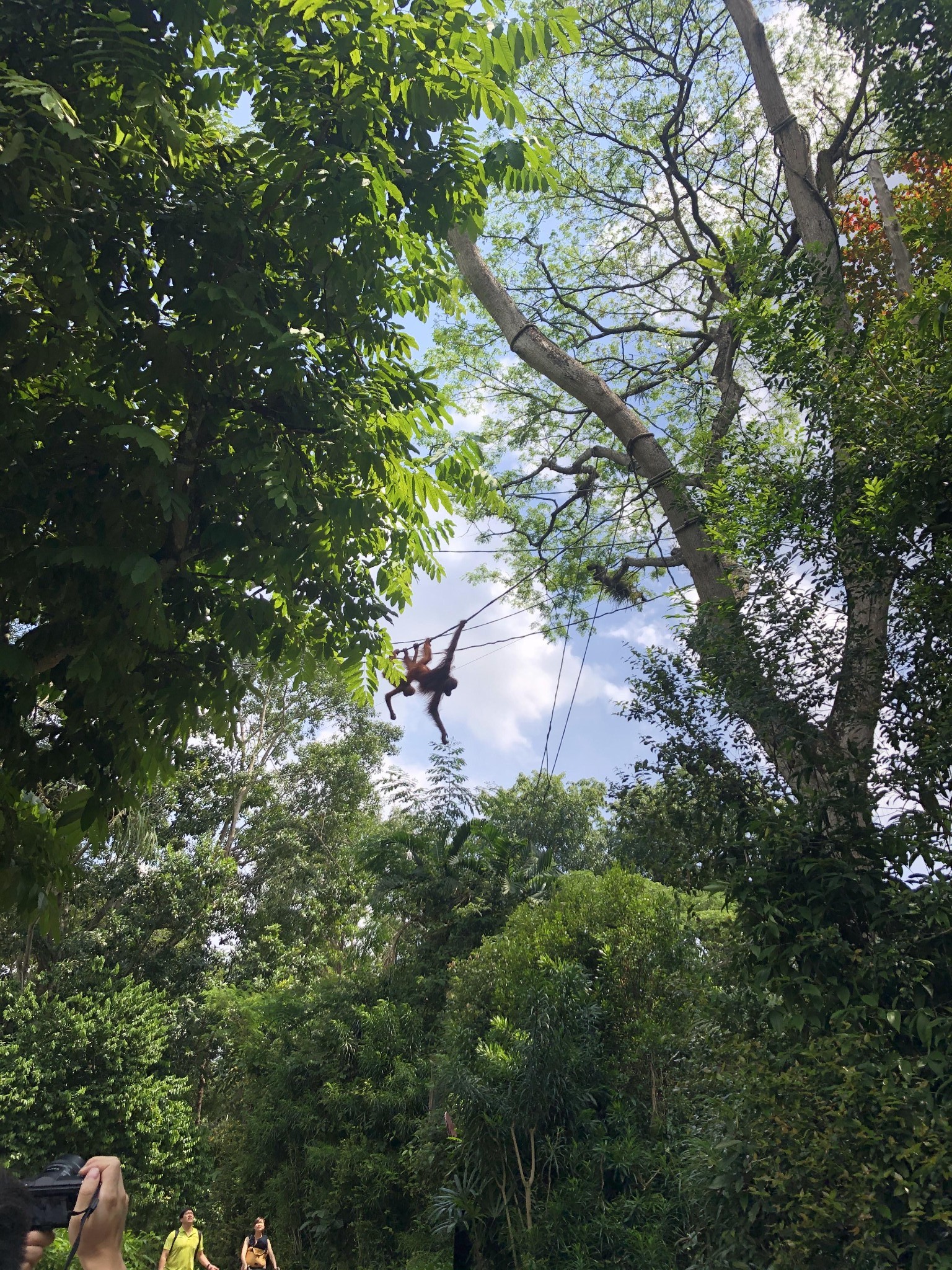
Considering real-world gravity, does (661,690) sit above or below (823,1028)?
above

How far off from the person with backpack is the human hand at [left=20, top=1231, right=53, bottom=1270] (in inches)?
304

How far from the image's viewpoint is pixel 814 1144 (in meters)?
2.85

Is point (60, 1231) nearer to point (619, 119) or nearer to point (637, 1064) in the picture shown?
point (637, 1064)

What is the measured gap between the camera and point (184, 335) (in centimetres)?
285

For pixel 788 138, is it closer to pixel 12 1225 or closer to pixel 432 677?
pixel 432 677

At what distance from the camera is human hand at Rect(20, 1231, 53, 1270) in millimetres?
1519

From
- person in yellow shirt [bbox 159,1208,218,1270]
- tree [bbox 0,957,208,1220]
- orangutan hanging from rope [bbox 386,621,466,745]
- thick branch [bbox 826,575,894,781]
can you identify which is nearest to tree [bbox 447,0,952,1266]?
thick branch [bbox 826,575,894,781]

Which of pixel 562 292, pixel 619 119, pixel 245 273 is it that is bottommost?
pixel 245 273

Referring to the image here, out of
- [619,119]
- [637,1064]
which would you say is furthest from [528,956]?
[619,119]

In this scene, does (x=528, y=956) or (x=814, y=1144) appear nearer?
(x=814, y=1144)

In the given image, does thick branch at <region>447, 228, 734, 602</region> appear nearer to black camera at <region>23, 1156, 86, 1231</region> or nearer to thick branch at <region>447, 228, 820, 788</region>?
thick branch at <region>447, 228, 820, 788</region>

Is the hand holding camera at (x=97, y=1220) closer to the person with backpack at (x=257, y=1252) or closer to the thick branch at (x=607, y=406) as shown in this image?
the thick branch at (x=607, y=406)

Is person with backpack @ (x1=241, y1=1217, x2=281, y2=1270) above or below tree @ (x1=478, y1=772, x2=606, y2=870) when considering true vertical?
below

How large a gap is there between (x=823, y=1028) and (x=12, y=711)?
10.1ft
